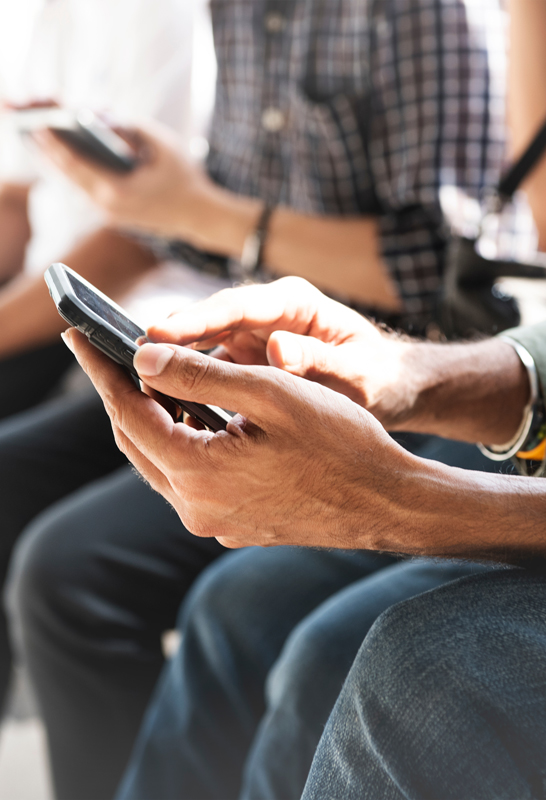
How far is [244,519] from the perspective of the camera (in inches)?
13.2

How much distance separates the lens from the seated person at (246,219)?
0.66 meters

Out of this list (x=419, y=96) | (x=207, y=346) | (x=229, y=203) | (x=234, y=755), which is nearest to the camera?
(x=207, y=346)

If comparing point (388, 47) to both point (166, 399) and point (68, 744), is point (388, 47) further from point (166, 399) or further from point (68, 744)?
point (68, 744)

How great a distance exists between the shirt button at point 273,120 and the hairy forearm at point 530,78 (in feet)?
1.03

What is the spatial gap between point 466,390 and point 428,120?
401 millimetres

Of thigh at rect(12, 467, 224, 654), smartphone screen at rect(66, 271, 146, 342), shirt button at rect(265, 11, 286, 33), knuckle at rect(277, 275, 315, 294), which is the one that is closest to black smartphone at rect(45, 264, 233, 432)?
smartphone screen at rect(66, 271, 146, 342)

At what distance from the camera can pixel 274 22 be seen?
0.87 meters

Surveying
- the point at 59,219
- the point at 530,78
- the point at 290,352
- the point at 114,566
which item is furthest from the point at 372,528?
the point at 59,219

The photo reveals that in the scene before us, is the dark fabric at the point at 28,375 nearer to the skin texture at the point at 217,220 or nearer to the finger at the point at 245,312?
the skin texture at the point at 217,220

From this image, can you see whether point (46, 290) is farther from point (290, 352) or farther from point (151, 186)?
point (290, 352)

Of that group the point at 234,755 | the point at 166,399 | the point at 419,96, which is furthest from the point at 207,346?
the point at 419,96

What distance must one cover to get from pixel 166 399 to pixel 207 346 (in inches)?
3.3

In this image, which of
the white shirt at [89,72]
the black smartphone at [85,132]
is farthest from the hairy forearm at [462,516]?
the white shirt at [89,72]

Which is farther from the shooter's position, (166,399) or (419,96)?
(419,96)
